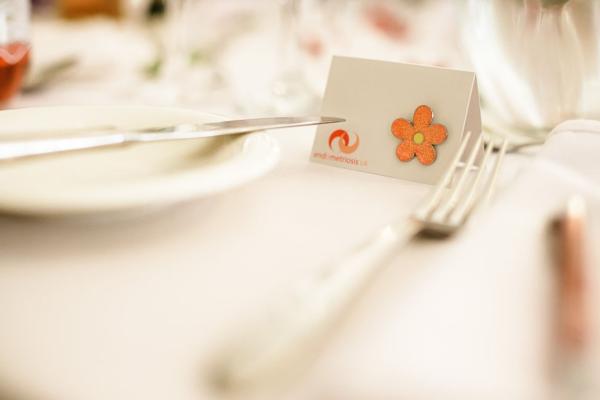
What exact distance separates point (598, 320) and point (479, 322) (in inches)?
1.7

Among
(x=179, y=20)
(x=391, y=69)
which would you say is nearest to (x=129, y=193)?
(x=391, y=69)

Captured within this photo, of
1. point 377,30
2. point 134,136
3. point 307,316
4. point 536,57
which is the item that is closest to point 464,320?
point 307,316

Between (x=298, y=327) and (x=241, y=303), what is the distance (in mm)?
70

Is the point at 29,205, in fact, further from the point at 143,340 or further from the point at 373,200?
the point at 373,200

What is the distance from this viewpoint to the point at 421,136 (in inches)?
17.7

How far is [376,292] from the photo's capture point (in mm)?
258

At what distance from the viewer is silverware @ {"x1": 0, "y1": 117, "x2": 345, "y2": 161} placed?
0.30m

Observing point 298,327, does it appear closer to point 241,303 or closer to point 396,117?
point 241,303

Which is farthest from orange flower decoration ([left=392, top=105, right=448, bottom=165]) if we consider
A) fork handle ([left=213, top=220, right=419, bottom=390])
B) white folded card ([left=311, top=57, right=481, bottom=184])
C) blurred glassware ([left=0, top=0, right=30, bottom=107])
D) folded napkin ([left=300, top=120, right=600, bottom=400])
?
blurred glassware ([left=0, top=0, right=30, bottom=107])

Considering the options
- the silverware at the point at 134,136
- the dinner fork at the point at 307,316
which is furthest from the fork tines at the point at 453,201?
the silverware at the point at 134,136

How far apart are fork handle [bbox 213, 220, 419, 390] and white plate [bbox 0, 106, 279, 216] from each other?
9cm

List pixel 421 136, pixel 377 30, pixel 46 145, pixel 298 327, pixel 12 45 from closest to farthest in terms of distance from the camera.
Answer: pixel 298 327
pixel 46 145
pixel 421 136
pixel 12 45
pixel 377 30

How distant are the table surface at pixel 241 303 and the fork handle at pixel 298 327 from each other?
13 mm

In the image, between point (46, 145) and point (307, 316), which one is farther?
point (46, 145)
